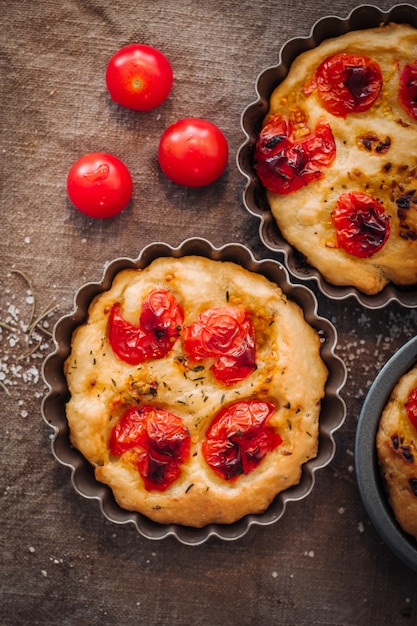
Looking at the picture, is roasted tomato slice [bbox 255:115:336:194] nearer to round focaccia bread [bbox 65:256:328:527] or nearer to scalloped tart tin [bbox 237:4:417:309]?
scalloped tart tin [bbox 237:4:417:309]

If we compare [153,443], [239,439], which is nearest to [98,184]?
[153,443]

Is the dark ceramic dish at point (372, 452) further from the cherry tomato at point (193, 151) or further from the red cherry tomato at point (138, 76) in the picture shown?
the red cherry tomato at point (138, 76)

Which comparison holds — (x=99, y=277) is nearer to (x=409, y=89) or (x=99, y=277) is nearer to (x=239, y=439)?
(x=239, y=439)

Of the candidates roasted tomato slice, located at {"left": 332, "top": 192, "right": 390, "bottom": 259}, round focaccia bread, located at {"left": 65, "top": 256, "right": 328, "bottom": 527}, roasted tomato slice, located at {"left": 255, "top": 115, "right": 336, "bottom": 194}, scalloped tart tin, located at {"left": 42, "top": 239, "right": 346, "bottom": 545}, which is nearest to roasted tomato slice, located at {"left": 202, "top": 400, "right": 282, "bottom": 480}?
round focaccia bread, located at {"left": 65, "top": 256, "right": 328, "bottom": 527}

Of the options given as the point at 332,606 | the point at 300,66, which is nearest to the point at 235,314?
the point at 300,66

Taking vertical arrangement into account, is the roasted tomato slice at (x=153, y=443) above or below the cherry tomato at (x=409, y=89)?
below

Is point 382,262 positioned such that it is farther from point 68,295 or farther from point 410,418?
point 68,295

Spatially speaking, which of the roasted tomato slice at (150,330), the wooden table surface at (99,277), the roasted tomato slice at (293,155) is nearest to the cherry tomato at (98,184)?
the wooden table surface at (99,277)

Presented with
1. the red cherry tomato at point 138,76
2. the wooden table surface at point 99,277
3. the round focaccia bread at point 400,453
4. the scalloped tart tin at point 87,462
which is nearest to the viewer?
the round focaccia bread at point 400,453
